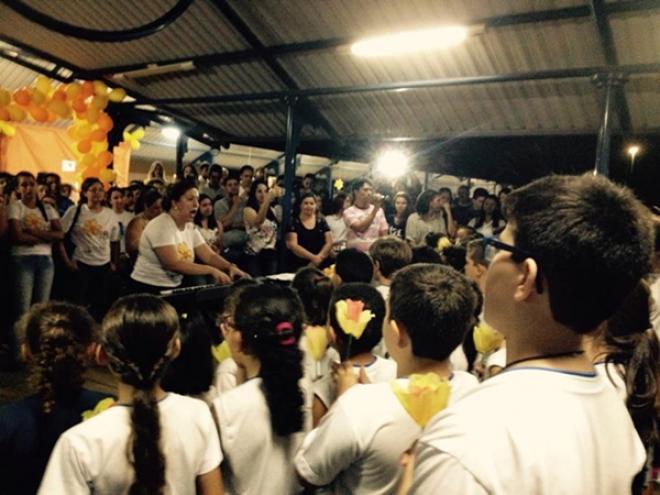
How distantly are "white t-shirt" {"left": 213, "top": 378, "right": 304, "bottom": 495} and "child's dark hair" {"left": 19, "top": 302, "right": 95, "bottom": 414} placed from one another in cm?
44

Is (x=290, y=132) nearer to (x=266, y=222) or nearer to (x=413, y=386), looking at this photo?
(x=266, y=222)

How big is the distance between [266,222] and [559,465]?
5128 millimetres

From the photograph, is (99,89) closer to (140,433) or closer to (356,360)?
(356,360)

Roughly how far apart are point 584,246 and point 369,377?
1.23m

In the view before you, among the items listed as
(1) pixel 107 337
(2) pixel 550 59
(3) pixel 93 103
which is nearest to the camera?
(1) pixel 107 337

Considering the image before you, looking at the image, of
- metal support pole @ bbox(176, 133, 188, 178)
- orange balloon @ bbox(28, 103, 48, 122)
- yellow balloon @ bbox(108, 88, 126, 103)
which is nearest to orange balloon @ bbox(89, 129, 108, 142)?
yellow balloon @ bbox(108, 88, 126, 103)

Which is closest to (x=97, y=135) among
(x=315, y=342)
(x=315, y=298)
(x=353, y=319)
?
(x=315, y=298)

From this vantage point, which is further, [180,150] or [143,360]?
[180,150]

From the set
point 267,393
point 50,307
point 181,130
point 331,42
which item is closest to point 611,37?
point 331,42

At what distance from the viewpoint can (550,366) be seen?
0.79 metres

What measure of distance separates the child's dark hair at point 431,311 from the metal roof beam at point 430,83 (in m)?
4.00

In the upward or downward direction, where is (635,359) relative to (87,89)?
downward

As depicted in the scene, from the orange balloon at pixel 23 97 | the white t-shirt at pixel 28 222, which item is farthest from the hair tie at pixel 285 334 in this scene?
the orange balloon at pixel 23 97

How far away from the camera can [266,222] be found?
571 cm
